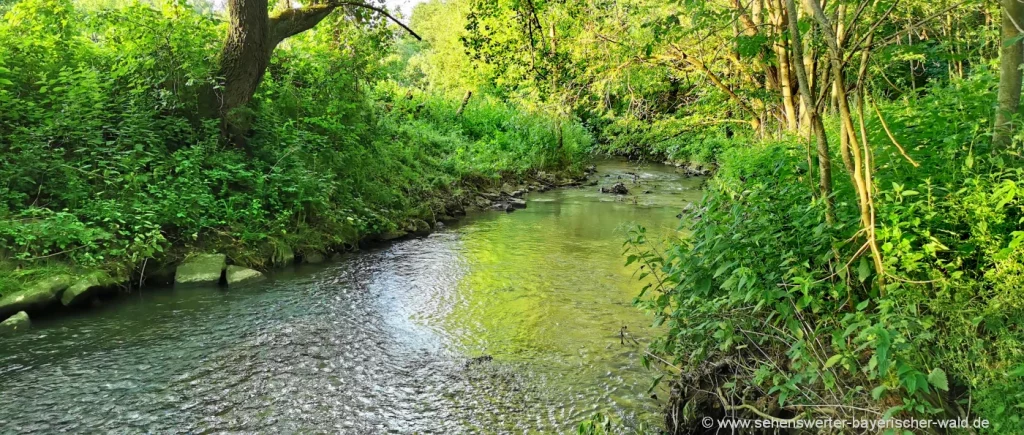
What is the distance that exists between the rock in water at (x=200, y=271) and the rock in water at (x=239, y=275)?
0.12m

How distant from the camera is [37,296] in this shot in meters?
6.42

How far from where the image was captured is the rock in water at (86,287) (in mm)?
6711

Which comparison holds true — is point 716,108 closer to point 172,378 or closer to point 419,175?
point 419,175

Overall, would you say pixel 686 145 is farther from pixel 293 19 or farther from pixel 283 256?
pixel 283 256

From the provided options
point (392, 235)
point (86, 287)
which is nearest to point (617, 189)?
point (392, 235)

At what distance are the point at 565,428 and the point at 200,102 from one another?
28.6 feet

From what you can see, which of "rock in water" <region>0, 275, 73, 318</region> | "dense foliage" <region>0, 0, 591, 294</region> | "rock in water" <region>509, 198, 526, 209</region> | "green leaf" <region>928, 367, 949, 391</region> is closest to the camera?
"green leaf" <region>928, 367, 949, 391</region>

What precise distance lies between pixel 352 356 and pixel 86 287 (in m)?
3.79

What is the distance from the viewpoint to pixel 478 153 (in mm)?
18625

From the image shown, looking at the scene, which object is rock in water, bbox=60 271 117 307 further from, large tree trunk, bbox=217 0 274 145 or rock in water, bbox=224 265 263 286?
large tree trunk, bbox=217 0 274 145


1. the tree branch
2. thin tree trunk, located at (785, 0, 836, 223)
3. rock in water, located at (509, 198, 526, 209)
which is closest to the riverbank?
rock in water, located at (509, 198, 526, 209)

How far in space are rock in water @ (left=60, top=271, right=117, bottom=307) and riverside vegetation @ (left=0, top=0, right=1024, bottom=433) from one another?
0.22 meters

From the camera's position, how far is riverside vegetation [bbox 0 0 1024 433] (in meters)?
2.81

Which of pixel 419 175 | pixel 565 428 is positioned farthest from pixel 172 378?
pixel 419 175
